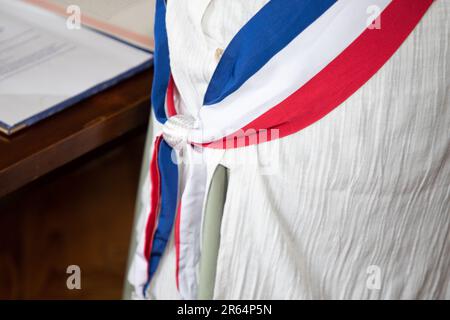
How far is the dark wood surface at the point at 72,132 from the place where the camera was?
858 mm

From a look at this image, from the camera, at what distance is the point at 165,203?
0.94m

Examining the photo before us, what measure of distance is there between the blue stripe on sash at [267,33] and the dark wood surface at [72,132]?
0.69 ft

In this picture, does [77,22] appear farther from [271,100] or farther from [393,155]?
[393,155]

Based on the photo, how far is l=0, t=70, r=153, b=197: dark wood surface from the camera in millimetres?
858

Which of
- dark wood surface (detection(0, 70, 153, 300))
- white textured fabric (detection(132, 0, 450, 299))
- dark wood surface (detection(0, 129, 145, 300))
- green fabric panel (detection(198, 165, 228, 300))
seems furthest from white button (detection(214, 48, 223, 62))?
dark wood surface (detection(0, 129, 145, 300))

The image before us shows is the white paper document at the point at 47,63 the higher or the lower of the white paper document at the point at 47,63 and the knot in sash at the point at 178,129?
the higher

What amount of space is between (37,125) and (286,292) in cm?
37

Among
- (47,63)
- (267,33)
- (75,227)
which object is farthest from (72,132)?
(75,227)

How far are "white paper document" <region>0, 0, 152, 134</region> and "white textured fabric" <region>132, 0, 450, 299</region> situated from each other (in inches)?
5.5

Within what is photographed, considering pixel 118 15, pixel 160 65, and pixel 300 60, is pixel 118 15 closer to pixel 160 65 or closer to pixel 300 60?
pixel 160 65

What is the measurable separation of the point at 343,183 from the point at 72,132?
331 millimetres

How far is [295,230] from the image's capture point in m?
0.88

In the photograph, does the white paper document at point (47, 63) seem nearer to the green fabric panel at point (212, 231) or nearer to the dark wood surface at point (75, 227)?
the green fabric panel at point (212, 231)

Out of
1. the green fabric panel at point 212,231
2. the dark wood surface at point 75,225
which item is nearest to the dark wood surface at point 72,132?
the green fabric panel at point 212,231
